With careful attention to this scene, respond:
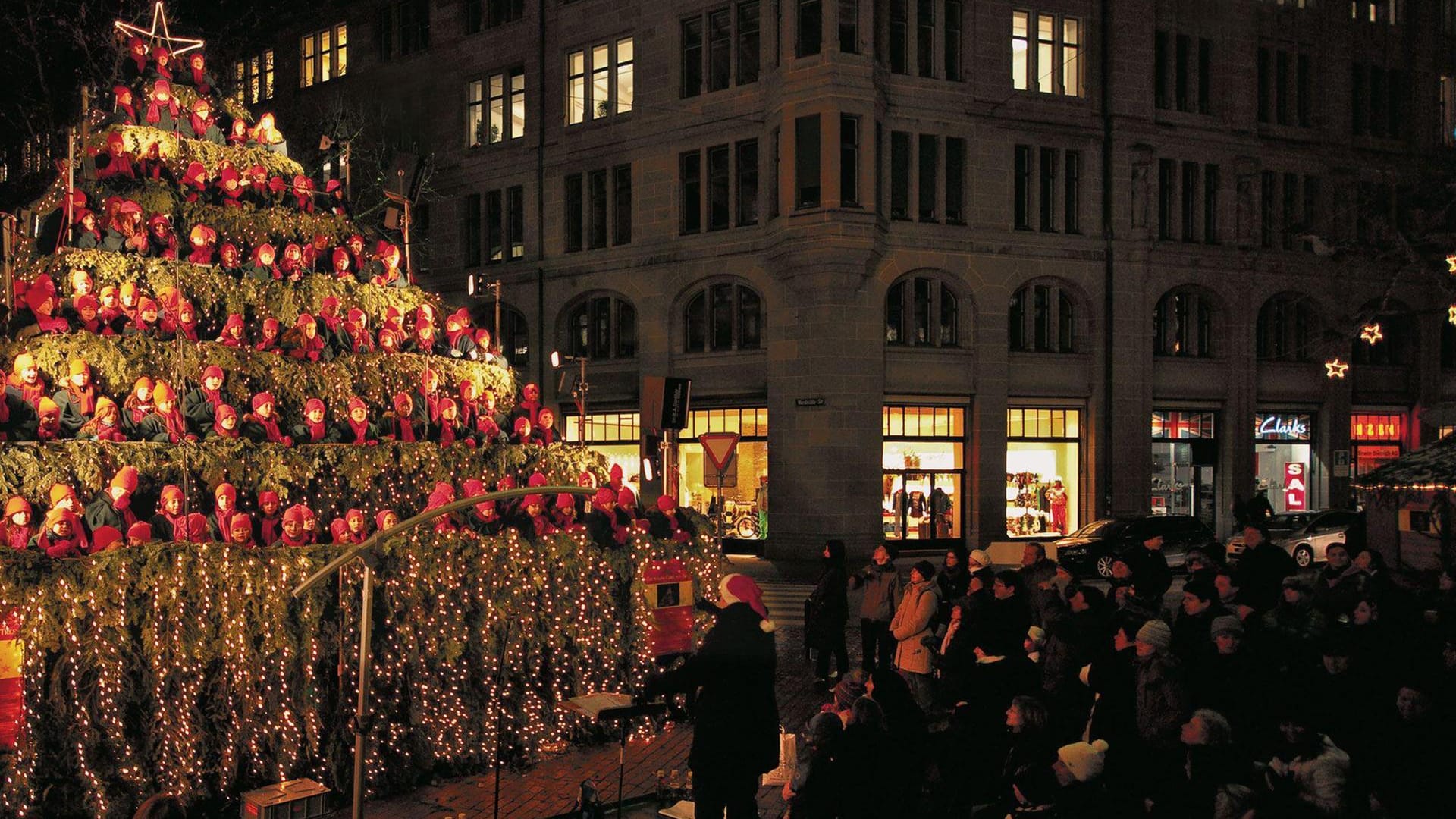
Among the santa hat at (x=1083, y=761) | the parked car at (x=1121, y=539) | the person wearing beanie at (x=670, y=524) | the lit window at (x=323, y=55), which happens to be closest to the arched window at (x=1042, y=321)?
the parked car at (x=1121, y=539)

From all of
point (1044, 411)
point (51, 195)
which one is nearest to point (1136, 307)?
point (1044, 411)

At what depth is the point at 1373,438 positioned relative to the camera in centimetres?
3638

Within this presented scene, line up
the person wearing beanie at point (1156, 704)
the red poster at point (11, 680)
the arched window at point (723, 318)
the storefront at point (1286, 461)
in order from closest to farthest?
the person wearing beanie at point (1156, 704) < the red poster at point (11, 680) < the arched window at point (723, 318) < the storefront at point (1286, 461)

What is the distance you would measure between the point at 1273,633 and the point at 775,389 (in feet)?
67.9

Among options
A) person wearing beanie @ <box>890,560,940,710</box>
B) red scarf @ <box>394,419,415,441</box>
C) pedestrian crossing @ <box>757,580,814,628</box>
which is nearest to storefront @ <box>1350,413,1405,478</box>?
pedestrian crossing @ <box>757,580,814,628</box>

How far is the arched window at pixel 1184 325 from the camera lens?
1286 inches

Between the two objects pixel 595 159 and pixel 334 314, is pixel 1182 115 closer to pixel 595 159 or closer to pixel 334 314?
pixel 595 159

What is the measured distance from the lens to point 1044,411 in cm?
3145

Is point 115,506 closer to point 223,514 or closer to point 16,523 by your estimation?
point 16,523

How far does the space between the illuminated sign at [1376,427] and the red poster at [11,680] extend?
118 ft

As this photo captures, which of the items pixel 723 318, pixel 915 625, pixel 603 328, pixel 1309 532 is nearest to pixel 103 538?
pixel 915 625

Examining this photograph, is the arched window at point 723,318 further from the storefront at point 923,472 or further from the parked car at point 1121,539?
the parked car at point 1121,539

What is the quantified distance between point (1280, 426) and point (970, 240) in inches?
460

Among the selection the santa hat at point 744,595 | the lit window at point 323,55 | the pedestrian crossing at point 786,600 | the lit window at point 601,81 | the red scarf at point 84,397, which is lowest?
the pedestrian crossing at point 786,600
